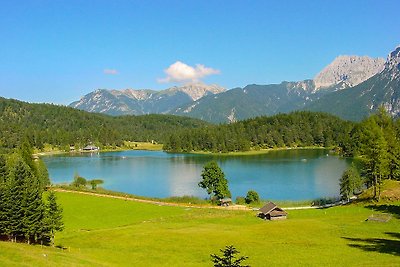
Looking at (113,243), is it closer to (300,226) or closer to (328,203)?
(300,226)

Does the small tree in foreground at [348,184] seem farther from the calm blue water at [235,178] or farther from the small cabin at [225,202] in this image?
the small cabin at [225,202]

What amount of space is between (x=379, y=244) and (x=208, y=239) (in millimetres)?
19608

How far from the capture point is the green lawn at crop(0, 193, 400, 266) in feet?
133

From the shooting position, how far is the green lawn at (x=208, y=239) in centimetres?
4062

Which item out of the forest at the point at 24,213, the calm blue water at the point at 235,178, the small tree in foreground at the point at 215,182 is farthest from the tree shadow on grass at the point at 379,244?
the calm blue water at the point at 235,178

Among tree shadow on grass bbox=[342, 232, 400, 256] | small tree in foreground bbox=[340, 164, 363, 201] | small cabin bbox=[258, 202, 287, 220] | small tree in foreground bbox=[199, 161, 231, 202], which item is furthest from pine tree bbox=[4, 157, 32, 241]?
small tree in foreground bbox=[340, 164, 363, 201]

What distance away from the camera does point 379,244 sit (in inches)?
1848

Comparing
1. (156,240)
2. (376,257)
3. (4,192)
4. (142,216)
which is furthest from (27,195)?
(376,257)

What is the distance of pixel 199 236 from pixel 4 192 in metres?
24.5

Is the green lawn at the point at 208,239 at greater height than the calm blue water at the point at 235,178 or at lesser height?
lesser

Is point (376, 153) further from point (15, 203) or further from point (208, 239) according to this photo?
point (15, 203)

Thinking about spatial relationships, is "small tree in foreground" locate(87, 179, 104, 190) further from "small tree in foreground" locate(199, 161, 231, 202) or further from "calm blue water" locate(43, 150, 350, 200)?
"small tree in foreground" locate(199, 161, 231, 202)

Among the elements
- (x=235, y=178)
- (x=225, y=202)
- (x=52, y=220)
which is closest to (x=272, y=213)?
(x=225, y=202)

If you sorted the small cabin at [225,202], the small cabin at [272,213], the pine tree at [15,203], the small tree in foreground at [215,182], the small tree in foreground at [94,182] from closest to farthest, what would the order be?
the pine tree at [15,203] → the small cabin at [272,213] → the small cabin at [225,202] → the small tree in foreground at [215,182] → the small tree in foreground at [94,182]
